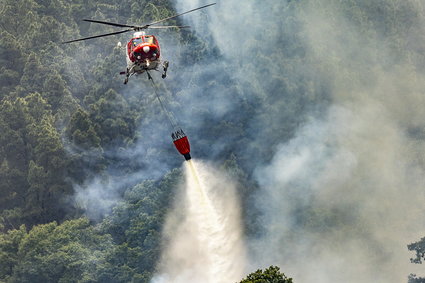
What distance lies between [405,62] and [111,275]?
111 ft

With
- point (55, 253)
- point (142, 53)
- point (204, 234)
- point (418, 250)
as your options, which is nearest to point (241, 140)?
point (204, 234)

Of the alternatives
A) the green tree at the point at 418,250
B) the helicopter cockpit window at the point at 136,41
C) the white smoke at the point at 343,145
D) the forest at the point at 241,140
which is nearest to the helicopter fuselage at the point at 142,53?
the helicopter cockpit window at the point at 136,41

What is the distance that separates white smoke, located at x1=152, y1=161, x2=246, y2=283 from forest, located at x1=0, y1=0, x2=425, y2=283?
3.46 ft

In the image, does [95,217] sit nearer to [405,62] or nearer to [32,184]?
[32,184]

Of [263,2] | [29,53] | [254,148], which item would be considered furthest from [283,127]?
[29,53]

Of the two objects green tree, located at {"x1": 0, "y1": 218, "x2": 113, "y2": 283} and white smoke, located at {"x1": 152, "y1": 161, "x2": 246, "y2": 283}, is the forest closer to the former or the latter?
green tree, located at {"x1": 0, "y1": 218, "x2": 113, "y2": 283}

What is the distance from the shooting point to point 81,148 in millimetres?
98938

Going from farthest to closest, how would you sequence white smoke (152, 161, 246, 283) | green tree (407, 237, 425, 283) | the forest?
1. the forest
2. white smoke (152, 161, 246, 283)
3. green tree (407, 237, 425, 283)

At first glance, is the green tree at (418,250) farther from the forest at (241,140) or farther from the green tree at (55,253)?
the green tree at (55,253)

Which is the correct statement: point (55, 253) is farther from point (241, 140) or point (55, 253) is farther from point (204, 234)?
point (241, 140)

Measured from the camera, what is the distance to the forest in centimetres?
9162

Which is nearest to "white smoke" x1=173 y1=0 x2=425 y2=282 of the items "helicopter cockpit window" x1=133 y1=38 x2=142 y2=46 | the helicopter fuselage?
the helicopter fuselage

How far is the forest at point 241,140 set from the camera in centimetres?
9162

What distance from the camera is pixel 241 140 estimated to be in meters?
97.3
